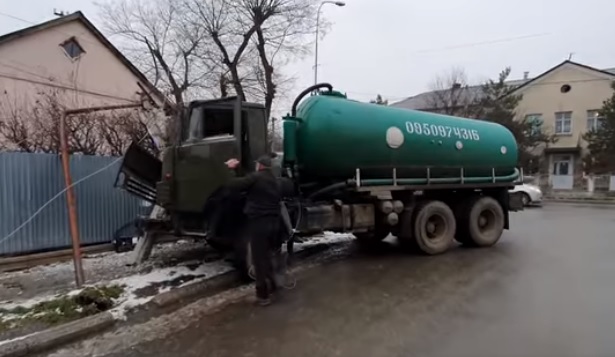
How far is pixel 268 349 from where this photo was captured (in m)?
4.36

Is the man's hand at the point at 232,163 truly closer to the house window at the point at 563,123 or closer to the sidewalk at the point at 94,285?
the sidewalk at the point at 94,285

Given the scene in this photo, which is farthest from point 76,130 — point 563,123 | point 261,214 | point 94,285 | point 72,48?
point 563,123

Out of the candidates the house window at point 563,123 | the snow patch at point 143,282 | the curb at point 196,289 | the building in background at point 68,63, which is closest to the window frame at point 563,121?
the house window at point 563,123

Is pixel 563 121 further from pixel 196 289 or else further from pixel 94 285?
pixel 94 285

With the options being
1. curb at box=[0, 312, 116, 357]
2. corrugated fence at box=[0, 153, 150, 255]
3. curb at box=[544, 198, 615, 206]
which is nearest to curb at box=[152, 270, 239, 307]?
curb at box=[0, 312, 116, 357]

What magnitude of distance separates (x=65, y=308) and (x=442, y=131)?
7.06 metres

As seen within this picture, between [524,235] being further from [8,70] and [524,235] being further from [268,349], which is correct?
[8,70]

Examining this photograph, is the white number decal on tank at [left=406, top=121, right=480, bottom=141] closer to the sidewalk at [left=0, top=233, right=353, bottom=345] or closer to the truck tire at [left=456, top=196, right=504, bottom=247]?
the truck tire at [left=456, top=196, right=504, bottom=247]

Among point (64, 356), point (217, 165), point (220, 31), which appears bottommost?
point (64, 356)

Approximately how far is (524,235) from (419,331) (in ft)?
26.4

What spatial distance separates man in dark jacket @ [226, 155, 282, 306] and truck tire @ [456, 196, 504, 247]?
525 centimetres

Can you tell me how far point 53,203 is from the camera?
8148 millimetres

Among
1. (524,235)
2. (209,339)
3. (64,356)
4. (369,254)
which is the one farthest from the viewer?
(524,235)

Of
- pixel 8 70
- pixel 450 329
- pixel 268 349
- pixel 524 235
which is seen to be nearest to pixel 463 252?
pixel 524 235
